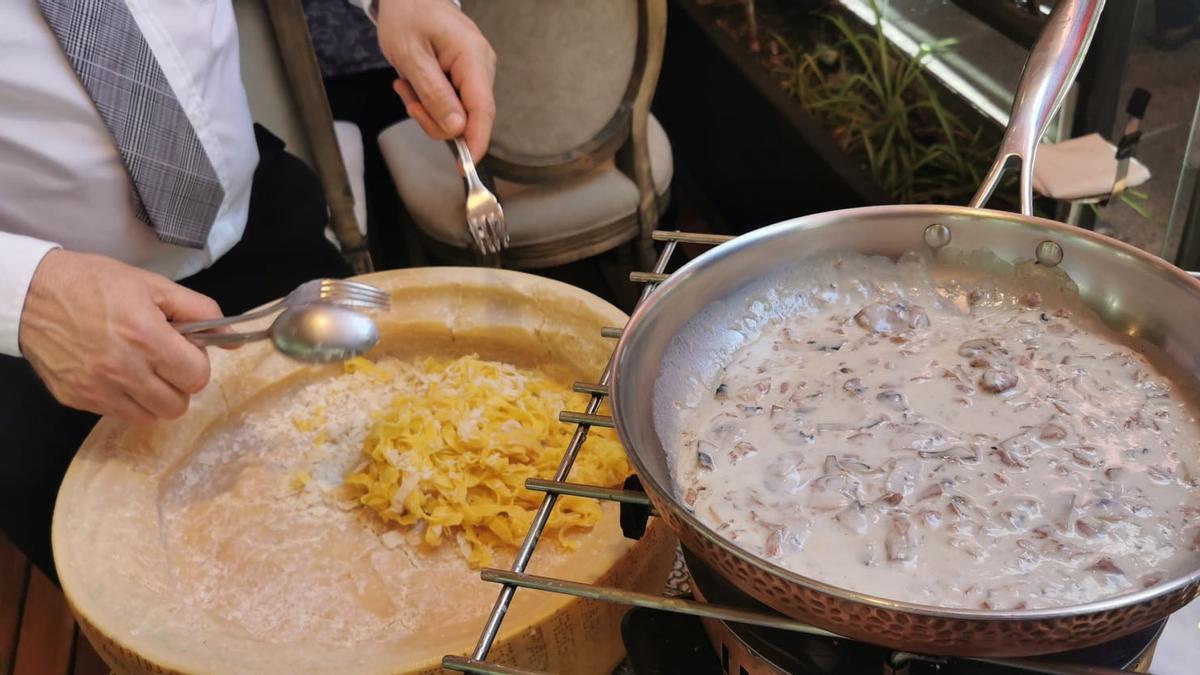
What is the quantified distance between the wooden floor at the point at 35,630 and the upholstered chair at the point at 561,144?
97cm

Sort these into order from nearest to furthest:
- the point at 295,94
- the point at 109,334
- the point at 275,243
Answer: the point at 109,334
the point at 275,243
the point at 295,94

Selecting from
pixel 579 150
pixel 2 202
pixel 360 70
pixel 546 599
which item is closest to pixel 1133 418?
pixel 546 599

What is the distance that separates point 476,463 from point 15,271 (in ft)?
1.66

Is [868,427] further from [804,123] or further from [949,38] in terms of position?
[804,123]

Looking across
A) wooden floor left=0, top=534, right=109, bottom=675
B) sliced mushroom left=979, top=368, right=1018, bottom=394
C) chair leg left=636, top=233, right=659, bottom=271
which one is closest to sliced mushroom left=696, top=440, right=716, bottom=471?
sliced mushroom left=979, top=368, right=1018, bottom=394

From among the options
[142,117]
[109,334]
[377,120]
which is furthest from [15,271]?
[377,120]

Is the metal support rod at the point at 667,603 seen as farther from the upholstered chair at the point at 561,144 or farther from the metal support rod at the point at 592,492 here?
the upholstered chair at the point at 561,144

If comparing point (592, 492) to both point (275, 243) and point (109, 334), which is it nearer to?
point (109, 334)

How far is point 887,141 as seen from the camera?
2.14m

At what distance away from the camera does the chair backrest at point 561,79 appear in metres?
1.79

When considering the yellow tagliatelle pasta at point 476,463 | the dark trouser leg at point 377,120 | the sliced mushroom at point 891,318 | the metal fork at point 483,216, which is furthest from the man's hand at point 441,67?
the dark trouser leg at point 377,120

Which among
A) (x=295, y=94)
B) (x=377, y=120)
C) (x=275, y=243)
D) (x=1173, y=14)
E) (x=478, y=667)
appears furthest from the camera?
(x=377, y=120)

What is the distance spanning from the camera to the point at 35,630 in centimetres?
155

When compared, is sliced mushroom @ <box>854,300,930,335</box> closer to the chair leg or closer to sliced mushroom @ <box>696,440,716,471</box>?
sliced mushroom @ <box>696,440,716,471</box>
